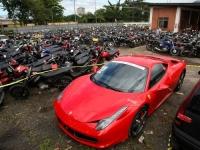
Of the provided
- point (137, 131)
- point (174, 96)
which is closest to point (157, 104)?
point (137, 131)

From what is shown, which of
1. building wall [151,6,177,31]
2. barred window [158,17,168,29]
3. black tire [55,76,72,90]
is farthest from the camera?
barred window [158,17,168,29]

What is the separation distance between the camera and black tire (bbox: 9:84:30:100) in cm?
635

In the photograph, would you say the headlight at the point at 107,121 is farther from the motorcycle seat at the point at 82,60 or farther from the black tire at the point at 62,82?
the motorcycle seat at the point at 82,60

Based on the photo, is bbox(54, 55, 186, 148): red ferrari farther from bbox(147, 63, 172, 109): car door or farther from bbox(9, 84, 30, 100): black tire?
bbox(9, 84, 30, 100): black tire

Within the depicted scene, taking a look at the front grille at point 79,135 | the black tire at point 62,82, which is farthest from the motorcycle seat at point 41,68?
the front grille at point 79,135

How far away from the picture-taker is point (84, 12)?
6462 centimetres

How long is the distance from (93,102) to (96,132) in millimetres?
728

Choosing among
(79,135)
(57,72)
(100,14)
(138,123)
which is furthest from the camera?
(100,14)

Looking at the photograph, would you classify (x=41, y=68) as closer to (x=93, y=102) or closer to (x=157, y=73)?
(x=93, y=102)

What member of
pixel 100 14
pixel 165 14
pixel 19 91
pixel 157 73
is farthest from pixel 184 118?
pixel 100 14

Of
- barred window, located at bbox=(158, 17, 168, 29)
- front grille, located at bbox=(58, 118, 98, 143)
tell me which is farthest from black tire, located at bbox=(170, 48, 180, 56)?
barred window, located at bbox=(158, 17, 168, 29)

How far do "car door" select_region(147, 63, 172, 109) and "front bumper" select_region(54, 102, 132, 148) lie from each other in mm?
1052

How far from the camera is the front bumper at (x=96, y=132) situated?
383 cm

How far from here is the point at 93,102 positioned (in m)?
4.39
